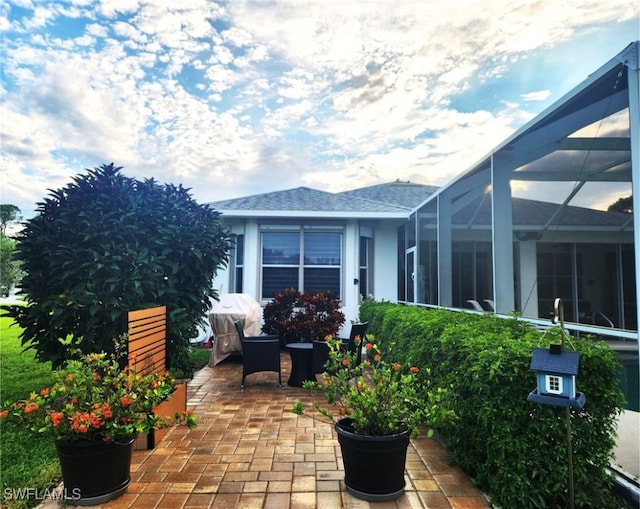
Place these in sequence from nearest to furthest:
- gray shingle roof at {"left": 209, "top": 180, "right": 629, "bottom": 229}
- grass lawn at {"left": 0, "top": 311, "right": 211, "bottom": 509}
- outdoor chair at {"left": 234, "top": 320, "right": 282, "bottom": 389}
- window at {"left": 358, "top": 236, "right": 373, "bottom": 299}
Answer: grass lawn at {"left": 0, "top": 311, "right": 211, "bottom": 509}
outdoor chair at {"left": 234, "top": 320, "right": 282, "bottom": 389}
gray shingle roof at {"left": 209, "top": 180, "right": 629, "bottom": 229}
window at {"left": 358, "top": 236, "right": 373, "bottom": 299}

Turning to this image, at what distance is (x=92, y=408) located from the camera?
2.49 m

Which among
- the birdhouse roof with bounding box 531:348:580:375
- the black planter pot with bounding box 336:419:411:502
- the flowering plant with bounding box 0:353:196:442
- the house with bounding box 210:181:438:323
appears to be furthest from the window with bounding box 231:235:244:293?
the birdhouse roof with bounding box 531:348:580:375

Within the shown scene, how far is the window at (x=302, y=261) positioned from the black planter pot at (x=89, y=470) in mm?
7362

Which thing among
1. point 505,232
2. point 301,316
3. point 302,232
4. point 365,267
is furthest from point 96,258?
point 365,267

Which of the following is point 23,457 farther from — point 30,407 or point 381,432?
point 381,432

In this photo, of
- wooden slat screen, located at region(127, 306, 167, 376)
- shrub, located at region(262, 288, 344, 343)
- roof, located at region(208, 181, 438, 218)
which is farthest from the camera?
roof, located at region(208, 181, 438, 218)

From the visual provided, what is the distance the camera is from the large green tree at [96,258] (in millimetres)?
4523

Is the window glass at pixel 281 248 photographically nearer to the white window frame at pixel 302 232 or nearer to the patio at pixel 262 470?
the white window frame at pixel 302 232

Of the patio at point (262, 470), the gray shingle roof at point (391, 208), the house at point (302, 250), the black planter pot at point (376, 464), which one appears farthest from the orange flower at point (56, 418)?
the house at point (302, 250)

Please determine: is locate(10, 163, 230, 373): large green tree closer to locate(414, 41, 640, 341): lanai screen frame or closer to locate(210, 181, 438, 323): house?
locate(414, 41, 640, 341): lanai screen frame

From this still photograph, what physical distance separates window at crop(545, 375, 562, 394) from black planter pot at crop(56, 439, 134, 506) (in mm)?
2582

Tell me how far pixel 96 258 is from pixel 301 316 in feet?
14.6

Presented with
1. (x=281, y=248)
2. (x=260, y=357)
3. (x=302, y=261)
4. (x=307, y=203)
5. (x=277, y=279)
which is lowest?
(x=260, y=357)

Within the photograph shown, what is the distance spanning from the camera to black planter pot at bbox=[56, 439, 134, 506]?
2.41 metres
